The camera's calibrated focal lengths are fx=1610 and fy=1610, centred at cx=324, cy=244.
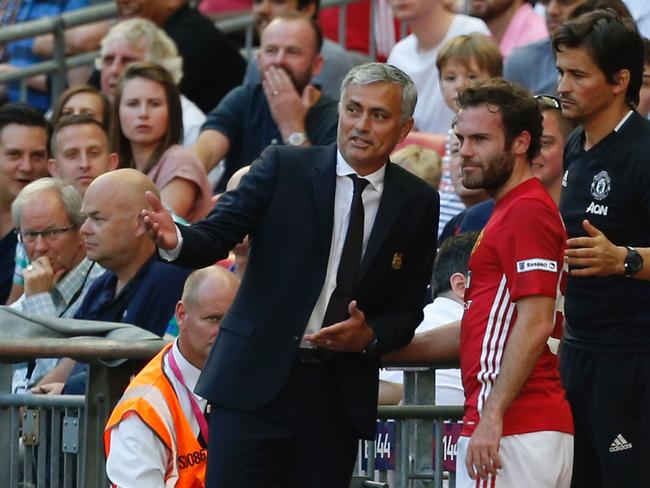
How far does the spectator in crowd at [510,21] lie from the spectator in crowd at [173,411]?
16.7ft

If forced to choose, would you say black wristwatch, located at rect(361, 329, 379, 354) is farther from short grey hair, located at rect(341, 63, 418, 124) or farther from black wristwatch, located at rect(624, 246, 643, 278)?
black wristwatch, located at rect(624, 246, 643, 278)

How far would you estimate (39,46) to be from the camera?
12656mm

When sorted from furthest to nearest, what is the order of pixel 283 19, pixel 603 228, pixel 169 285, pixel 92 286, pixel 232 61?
pixel 232 61 → pixel 283 19 → pixel 92 286 → pixel 169 285 → pixel 603 228

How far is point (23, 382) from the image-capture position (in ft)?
25.1

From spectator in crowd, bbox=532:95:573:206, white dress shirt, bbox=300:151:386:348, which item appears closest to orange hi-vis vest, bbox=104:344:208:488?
white dress shirt, bbox=300:151:386:348

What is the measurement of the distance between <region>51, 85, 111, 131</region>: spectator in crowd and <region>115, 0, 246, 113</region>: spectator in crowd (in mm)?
1507

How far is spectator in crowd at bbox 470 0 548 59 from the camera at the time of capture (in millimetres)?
10773

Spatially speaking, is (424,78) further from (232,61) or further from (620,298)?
(620,298)

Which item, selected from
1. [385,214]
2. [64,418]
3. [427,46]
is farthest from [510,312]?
[427,46]

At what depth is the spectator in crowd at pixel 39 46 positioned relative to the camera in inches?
495

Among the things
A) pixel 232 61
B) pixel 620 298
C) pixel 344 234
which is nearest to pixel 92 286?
pixel 344 234

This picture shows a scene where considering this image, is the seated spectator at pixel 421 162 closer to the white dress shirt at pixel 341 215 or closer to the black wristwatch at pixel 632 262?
the white dress shirt at pixel 341 215

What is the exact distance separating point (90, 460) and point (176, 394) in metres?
0.52

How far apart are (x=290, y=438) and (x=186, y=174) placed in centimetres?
374
